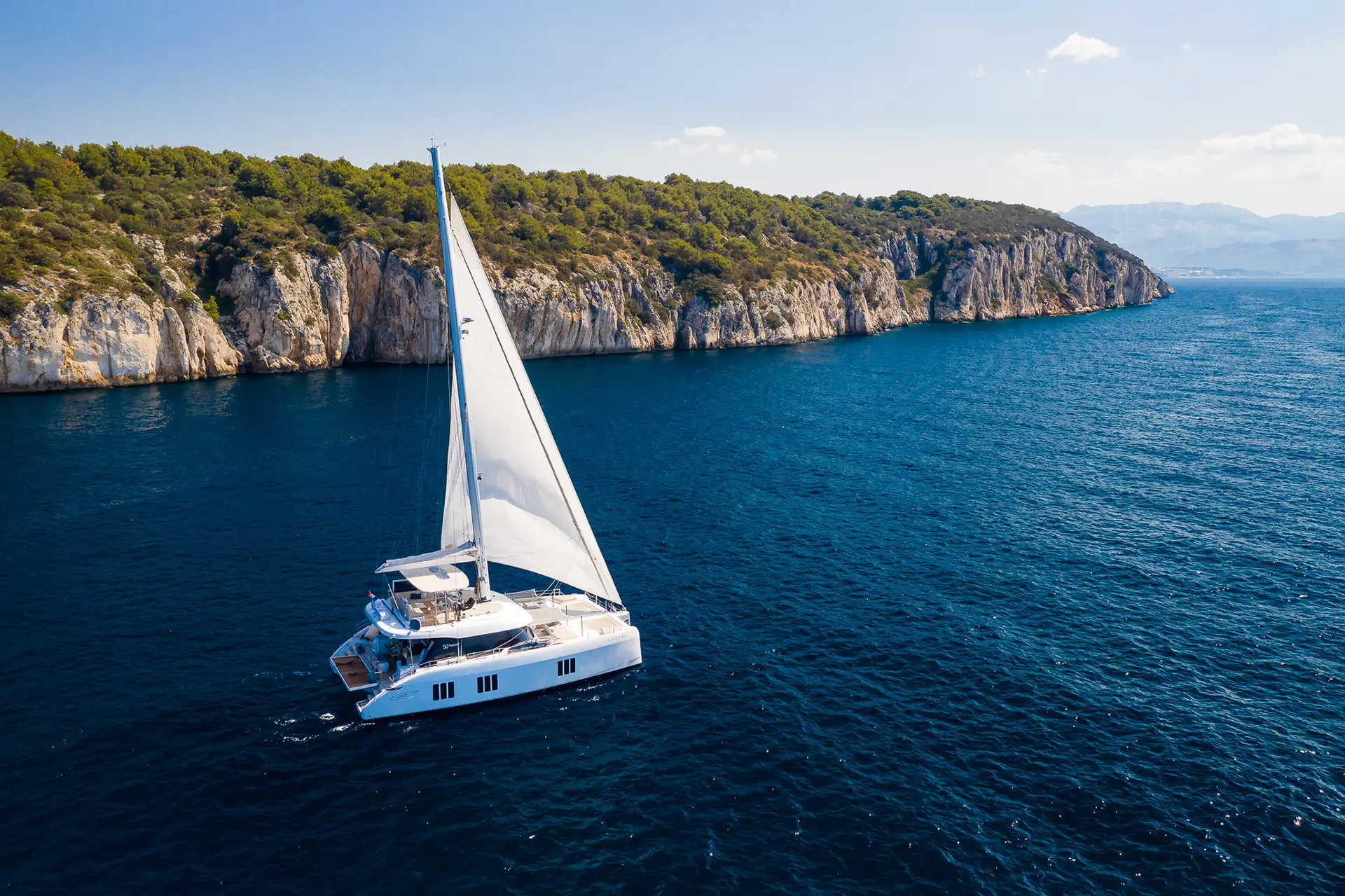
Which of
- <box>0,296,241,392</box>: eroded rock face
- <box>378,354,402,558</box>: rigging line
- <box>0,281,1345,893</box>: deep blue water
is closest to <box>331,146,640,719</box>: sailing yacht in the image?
<box>0,281,1345,893</box>: deep blue water

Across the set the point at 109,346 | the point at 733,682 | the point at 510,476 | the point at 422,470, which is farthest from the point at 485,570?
the point at 109,346

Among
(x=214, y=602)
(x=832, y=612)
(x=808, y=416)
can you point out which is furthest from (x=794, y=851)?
(x=808, y=416)

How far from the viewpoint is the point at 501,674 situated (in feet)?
118

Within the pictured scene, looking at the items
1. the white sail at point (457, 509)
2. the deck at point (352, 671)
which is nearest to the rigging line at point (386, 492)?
the white sail at point (457, 509)

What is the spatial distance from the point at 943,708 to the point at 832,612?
9.98m

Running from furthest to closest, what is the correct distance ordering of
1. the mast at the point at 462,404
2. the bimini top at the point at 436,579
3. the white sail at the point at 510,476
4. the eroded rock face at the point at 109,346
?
1. the eroded rock face at the point at 109,346
2. the bimini top at the point at 436,579
3. the white sail at the point at 510,476
4. the mast at the point at 462,404

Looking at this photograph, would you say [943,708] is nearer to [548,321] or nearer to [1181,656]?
[1181,656]

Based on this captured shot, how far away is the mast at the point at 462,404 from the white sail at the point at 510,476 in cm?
32

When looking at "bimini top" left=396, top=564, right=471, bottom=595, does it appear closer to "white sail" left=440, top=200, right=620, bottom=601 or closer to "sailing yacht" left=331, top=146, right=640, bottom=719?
"sailing yacht" left=331, top=146, right=640, bottom=719

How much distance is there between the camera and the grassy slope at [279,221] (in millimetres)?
107062

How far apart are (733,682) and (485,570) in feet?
43.6

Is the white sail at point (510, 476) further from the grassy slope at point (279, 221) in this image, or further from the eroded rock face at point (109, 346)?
the grassy slope at point (279, 221)

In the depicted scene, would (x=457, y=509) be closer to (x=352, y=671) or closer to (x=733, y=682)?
(x=352, y=671)

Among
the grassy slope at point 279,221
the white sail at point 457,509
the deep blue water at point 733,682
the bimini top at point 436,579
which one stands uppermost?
the grassy slope at point 279,221
